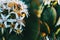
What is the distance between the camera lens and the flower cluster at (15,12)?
1.28 meters

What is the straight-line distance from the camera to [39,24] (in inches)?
52.5

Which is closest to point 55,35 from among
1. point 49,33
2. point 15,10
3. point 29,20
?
point 49,33

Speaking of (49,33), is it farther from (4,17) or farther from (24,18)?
(4,17)

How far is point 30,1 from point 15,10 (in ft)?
0.36

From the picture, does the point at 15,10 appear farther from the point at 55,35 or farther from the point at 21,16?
the point at 55,35

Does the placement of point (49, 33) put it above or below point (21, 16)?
below

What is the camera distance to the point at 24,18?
1.31 metres

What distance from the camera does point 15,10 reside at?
1.30 m

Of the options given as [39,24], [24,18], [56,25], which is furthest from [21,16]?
[56,25]

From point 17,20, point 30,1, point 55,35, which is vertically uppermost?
point 30,1

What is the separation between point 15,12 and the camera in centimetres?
129

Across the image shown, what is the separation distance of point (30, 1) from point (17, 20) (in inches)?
5.6

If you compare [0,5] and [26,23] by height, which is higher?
[0,5]

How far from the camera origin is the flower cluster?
1282 mm
